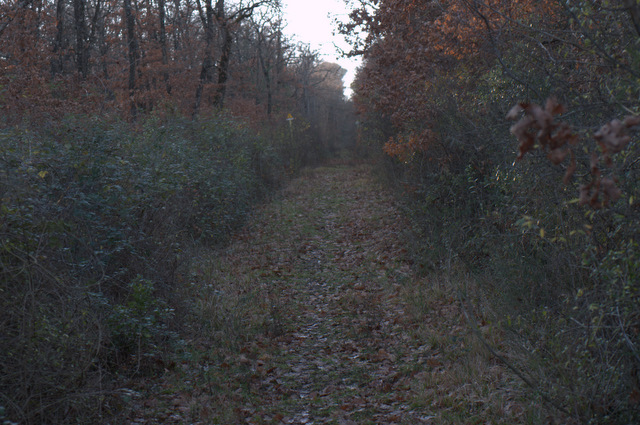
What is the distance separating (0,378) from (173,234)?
408cm

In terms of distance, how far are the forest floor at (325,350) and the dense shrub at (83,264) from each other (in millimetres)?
524

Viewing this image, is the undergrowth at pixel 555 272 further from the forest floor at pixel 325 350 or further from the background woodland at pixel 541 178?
the forest floor at pixel 325 350

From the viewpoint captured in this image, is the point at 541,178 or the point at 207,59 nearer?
the point at 541,178

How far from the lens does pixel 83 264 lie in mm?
5375

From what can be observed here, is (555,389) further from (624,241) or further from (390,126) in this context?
(390,126)

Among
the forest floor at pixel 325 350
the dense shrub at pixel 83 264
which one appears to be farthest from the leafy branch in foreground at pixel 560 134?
the dense shrub at pixel 83 264

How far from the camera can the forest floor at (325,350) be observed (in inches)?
200

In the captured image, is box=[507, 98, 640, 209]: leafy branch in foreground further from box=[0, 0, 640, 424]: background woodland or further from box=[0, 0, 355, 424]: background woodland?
box=[0, 0, 355, 424]: background woodland

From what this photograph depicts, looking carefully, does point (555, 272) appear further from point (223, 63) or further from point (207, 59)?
point (207, 59)

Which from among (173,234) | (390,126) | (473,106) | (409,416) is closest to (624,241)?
(409,416)

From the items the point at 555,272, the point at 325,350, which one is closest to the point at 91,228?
the point at 325,350

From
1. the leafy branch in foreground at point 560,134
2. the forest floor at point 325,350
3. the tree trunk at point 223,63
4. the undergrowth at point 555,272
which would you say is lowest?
the forest floor at point 325,350

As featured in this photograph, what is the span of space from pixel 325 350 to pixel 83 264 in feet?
10.1

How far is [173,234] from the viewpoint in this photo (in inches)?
308
